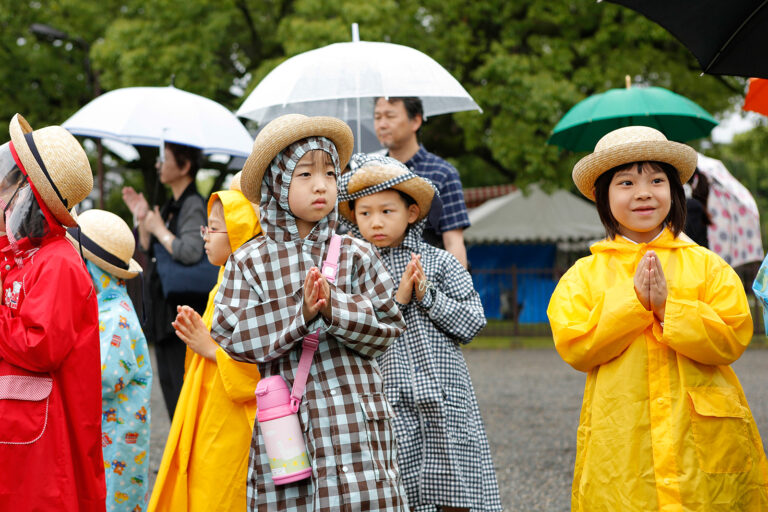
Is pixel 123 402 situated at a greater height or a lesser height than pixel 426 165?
lesser

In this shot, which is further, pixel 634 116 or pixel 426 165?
pixel 634 116

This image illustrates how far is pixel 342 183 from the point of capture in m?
3.85

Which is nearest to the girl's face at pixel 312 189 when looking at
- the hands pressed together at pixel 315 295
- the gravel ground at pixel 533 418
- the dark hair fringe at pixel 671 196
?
the hands pressed together at pixel 315 295

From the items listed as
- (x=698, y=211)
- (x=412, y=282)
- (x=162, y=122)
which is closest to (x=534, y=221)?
(x=698, y=211)

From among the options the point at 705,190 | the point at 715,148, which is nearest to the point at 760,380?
the point at 705,190

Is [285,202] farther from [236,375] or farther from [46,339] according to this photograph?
[46,339]

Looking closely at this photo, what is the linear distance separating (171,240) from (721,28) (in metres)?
3.12

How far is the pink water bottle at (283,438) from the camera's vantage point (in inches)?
109

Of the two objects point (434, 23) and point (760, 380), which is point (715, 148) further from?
point (760, 380)

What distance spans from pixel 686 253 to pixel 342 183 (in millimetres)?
1489

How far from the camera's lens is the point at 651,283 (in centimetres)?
300

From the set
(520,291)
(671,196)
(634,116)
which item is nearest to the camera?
(671,196)

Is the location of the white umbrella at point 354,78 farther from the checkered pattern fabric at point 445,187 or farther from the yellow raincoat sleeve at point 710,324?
the yellow raincoat sleeve at point 710,324

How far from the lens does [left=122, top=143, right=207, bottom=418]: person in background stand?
16.2 ft
